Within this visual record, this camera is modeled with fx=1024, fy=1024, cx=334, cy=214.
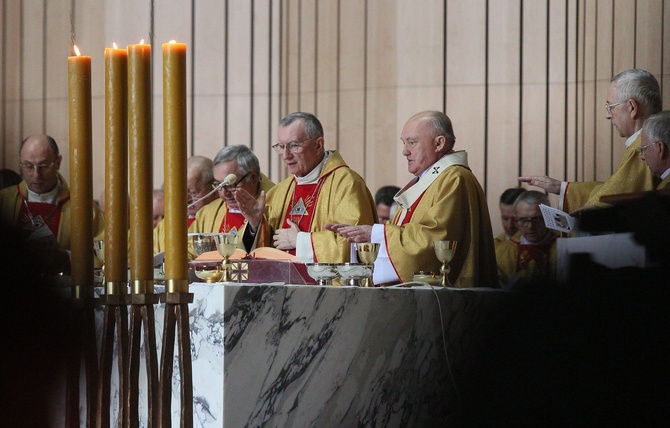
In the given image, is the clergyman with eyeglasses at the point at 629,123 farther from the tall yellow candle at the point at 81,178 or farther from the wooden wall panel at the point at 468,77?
the tall yellow candle at the point at 81,178

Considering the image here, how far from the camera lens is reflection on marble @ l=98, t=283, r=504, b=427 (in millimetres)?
2465

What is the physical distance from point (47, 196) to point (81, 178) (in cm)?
459

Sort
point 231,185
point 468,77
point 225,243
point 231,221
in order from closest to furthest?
1. point 225,243
2. point 231,185
3. point 231,221
4. point 468,77

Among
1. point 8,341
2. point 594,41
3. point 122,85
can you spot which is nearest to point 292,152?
point 594,41

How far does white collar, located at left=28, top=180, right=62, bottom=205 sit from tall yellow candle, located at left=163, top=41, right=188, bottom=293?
181 inches

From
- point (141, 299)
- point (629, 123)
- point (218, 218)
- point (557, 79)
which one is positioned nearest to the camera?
point (141, 299)

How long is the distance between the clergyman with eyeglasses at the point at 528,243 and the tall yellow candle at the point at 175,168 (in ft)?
16.0

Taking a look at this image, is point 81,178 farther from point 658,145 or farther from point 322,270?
point 658,145

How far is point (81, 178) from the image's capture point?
143 cm

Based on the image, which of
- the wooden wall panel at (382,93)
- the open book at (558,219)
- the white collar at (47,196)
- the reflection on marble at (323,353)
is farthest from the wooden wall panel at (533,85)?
the reflection on marble at (323,353)

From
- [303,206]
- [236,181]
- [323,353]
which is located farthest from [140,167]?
[236,181]

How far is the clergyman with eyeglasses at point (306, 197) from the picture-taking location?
4957 millimetres

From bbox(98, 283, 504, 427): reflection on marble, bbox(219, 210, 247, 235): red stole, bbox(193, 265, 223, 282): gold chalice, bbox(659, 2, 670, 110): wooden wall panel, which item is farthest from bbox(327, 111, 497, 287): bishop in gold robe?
bbox(659, 2, 670, 110): wooden wall panel

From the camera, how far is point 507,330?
11.3ft
